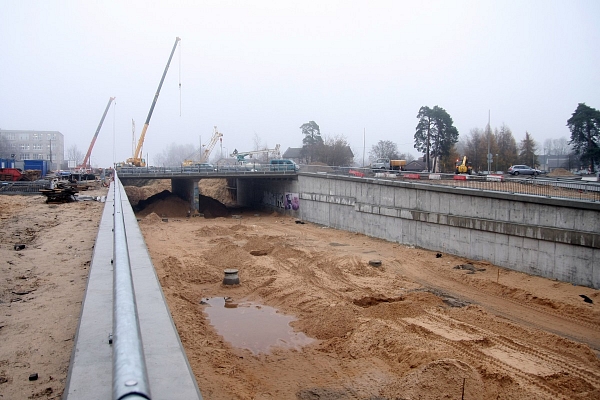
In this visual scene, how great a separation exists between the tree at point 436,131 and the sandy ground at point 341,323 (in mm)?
45787

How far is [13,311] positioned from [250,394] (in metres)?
4.55

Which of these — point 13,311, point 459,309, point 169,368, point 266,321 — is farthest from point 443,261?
point 169,368

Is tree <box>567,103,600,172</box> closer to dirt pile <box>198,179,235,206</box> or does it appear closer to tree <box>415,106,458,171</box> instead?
tree <box>415,106,458,171</box>

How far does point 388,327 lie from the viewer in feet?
44.9

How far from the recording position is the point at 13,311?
791cm

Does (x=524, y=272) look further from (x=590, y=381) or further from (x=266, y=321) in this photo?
(x=266, y=321)

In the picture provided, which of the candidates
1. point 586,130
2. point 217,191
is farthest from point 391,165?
point 217,191

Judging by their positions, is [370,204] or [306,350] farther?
[370,204]

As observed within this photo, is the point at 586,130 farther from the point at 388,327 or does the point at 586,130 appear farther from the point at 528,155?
the point at 388,327

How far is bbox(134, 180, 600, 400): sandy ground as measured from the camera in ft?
33.0

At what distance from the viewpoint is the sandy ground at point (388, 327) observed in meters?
10.1

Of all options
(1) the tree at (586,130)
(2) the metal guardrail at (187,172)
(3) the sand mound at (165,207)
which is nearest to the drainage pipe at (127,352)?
(2) the metal guardrail at (187,172)

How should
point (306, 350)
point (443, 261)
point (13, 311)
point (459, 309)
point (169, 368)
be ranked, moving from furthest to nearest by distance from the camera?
point (443, 261)
point (459, 309)
point (306, 350)
point (13, 311)
point (169, 368)

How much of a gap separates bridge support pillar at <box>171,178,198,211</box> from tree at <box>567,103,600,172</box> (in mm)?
46522
